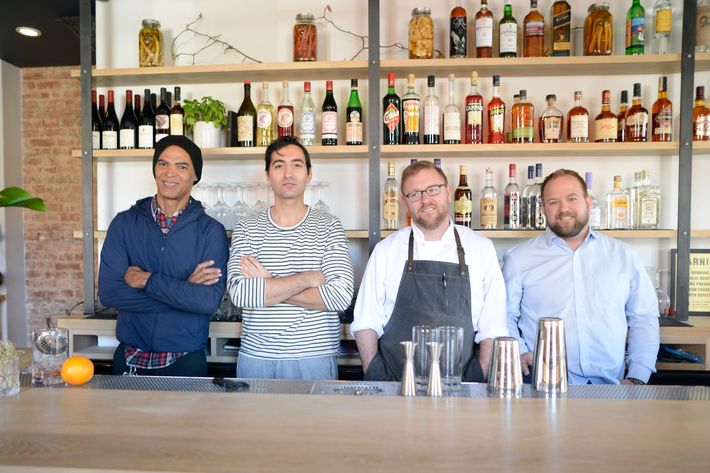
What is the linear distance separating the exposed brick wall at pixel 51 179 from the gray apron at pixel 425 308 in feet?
12.4

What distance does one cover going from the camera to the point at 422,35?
2.48 metres

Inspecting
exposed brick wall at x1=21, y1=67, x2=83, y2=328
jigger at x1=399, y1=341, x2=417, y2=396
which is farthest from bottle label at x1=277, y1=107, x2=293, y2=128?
exposed brick wall at x1=21, y1=67, x2=83, y2=328

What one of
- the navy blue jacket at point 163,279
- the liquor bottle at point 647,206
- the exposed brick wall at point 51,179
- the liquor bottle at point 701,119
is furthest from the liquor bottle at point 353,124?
the exposed brick wall at point 51,179

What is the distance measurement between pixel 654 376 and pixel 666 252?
0.67 meters

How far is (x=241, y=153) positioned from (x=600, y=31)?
64.7 inches

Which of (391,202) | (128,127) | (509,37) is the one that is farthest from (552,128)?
(128,127)

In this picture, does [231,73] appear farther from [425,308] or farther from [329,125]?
[425,308]

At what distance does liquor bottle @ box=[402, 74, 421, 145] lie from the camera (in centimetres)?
244

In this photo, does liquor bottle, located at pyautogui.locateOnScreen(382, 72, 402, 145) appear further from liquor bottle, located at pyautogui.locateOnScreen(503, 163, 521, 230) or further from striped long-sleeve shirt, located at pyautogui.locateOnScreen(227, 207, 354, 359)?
striped long-sleeve shirt, located at pyautogui.locateOnScreen(227, 207, 354, 359)

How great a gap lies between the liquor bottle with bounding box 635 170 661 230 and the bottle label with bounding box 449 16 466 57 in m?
0.97

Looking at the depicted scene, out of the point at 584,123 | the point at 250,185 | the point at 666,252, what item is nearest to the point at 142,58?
the point at 250,185

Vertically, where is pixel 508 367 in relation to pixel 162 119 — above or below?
below

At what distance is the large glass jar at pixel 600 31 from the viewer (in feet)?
7.95

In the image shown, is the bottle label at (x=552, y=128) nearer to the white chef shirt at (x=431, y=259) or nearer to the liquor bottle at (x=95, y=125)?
the white chef shirt at (x=431, y=259)
